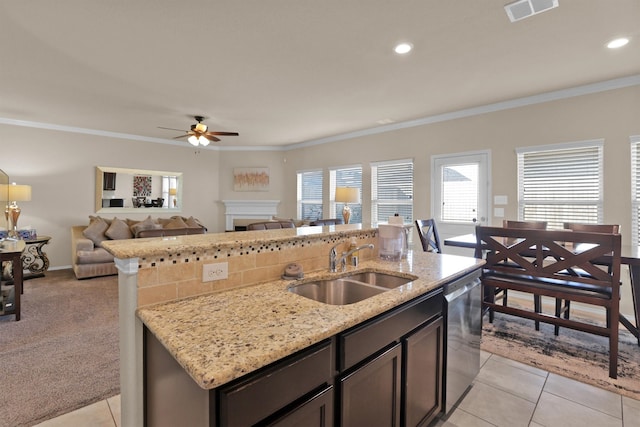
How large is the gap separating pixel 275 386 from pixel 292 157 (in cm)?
689

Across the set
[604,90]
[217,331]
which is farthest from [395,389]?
[604,90]

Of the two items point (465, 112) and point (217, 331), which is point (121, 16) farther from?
point (465, 112)

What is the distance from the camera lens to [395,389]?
4.46ft

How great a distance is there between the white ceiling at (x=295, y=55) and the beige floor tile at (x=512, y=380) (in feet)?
8.83

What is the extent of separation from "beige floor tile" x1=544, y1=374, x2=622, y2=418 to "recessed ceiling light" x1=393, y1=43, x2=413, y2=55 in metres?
2.89

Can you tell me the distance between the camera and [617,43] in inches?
106

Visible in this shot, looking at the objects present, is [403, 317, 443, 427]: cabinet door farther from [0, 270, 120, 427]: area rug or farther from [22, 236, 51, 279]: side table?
[22, 236, 51, 279]: side table

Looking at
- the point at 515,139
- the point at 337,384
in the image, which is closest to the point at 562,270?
the point at 337,384

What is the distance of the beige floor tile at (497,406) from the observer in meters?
1.82

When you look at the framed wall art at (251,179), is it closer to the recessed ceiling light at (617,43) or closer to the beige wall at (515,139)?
the beige wall at (515,139)

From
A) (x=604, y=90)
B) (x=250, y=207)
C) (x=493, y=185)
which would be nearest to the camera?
(x=604, y=90)

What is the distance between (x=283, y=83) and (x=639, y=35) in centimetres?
330

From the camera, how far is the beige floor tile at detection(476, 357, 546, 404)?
6.86 feet

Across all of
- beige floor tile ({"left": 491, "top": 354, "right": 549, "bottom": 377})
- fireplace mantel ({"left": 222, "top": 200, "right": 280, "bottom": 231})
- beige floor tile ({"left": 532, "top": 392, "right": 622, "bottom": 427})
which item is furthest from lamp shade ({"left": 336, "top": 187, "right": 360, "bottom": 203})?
beige floor tile ({"left": 532, "top": 392, "right": 622, "bottom": 427})
